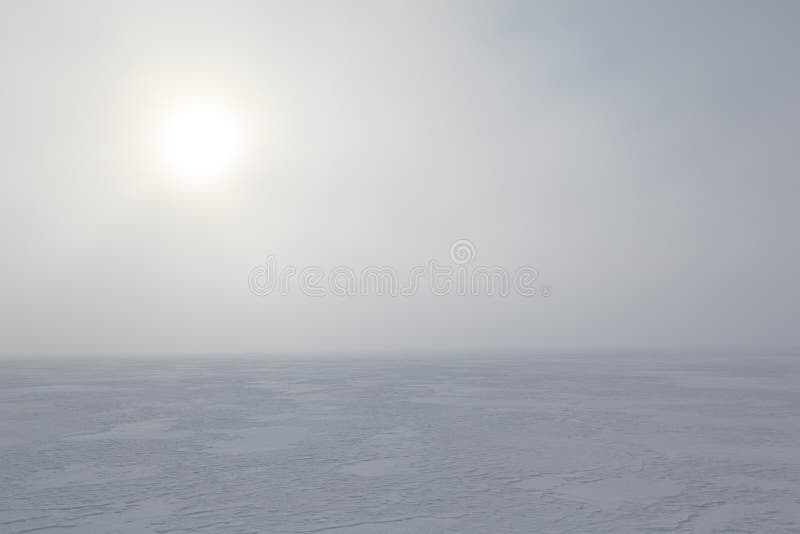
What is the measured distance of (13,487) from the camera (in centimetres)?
765

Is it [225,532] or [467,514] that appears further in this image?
[467,514]

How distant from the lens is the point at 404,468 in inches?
339

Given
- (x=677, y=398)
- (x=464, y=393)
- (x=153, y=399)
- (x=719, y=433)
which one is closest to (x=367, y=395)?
(x=464, y=393)

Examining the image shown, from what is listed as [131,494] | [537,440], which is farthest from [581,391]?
[131,494]

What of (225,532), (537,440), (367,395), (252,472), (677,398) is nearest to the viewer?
(225,532)

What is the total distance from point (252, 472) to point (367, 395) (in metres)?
11.9

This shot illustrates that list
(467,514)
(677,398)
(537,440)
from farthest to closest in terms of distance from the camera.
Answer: (677,398), (537,440), (467,514)

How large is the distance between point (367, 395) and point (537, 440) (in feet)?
33.0

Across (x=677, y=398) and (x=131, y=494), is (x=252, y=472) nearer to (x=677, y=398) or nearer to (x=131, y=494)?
(x=131, y=494)

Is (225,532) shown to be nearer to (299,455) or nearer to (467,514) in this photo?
(467,514)

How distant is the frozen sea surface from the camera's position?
6.17 m

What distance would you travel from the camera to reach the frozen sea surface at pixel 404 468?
20.2ft

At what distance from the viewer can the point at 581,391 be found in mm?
21219

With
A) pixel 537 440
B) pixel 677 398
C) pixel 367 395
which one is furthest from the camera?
pixel 367 395
